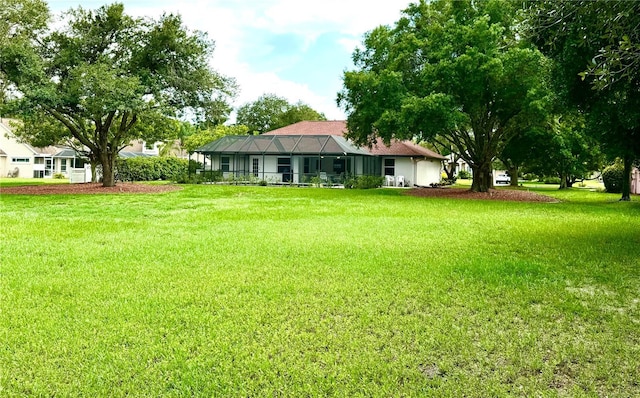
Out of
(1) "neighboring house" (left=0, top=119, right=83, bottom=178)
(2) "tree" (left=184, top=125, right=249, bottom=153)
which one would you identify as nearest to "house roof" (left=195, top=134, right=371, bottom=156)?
(2) "tree" (left=184, top=125, right=249, bottom=153)

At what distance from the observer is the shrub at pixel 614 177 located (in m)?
25.4

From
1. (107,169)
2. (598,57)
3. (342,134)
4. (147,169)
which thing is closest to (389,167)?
(342,134)

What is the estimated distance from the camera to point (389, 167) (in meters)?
33.8

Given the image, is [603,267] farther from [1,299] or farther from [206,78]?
[206,78]

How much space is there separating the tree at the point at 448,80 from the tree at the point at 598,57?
8186 millimetres

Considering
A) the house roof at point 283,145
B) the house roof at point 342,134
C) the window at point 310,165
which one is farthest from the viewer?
the house roof at point 342,134

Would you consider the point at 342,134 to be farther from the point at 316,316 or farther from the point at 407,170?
the point at 316,316

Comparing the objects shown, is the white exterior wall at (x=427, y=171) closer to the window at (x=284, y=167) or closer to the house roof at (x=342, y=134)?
the house roof at (x=342, y=134)

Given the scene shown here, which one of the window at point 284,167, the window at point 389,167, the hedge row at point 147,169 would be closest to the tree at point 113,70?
the window at point 284,167

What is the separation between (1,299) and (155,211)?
860 centimetres

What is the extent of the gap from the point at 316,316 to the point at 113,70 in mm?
18969

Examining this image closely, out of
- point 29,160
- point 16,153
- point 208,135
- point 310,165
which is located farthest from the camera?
point 29,160

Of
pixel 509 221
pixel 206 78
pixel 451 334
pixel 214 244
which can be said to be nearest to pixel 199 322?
pixel 451 334

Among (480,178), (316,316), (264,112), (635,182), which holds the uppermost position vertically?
(264,112)
